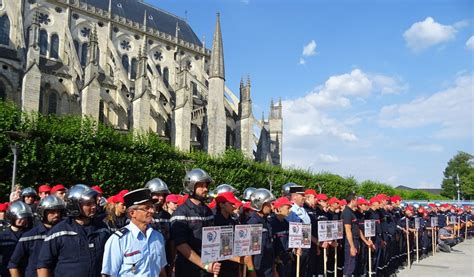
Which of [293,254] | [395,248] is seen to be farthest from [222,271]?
[395,248]

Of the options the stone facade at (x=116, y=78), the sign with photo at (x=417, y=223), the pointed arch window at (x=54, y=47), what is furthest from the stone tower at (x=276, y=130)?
the sign with photo at (x=417, y=223)

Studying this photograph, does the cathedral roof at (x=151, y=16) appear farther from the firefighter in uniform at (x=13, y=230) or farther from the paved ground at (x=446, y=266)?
the firefighter in uniform at (x=13, y=230)

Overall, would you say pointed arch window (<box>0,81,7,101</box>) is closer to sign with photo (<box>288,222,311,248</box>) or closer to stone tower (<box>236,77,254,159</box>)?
stone tower (<box>236,77,254,159</box>)

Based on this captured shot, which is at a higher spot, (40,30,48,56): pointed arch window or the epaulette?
(40,30,48,56): pointed arch window

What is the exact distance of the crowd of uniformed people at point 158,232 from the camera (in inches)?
152

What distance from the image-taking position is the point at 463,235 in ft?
76.8

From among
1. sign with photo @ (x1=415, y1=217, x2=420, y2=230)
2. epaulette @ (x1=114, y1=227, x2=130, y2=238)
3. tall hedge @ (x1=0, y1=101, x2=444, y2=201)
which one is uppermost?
tall hedge @ (x1=0, y1=101, x2=444, y2=201)

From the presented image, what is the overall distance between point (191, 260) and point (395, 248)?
9.70 m

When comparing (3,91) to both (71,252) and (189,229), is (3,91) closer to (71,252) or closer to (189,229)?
(189,229)

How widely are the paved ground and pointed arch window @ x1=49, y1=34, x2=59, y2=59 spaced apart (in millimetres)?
36685

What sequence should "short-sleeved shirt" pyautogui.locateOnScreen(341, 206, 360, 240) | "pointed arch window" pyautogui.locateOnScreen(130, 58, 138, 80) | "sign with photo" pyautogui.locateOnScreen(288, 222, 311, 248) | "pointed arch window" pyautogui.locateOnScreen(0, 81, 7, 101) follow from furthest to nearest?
"pointed arch window" pyautogui.locateOnScreen(130, 58, 138, 80) → "pointed arch window" pyautogui.locateOnScreen(0, 81, 7, 101) → "short-sleeved shirt" pyautogui.locateOnScreen(341, 206, 360, 240) → "sign with photo" pyautogui.locateOnScreen(288, 222, 311, 248)

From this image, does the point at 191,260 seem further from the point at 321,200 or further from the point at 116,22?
the point at 116,22

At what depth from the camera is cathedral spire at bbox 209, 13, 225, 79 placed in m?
38.3

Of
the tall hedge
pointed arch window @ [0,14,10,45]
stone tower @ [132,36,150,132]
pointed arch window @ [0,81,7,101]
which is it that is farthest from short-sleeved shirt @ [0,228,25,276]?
pointed arch window @ [0,14,10,45]
